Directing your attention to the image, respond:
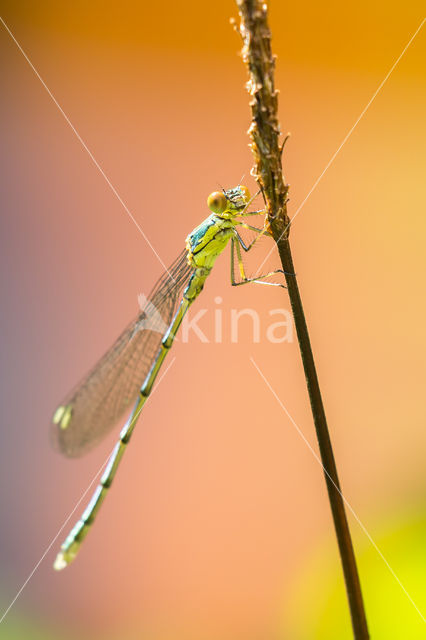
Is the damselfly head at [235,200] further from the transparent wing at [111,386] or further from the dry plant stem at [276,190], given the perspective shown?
the dry plant stem at [276,190]

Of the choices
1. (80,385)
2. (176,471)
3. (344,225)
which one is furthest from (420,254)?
(80,385)

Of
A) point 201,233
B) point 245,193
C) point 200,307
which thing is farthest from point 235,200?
point 200,307

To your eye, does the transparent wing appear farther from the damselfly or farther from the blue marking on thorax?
the blue marking on thorax

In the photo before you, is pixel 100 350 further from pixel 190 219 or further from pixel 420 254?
pixel 420 254

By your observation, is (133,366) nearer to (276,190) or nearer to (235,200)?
(235,200)

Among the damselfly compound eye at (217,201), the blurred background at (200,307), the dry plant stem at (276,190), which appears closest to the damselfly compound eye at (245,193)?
the damselfly compound eye at (217,201)
